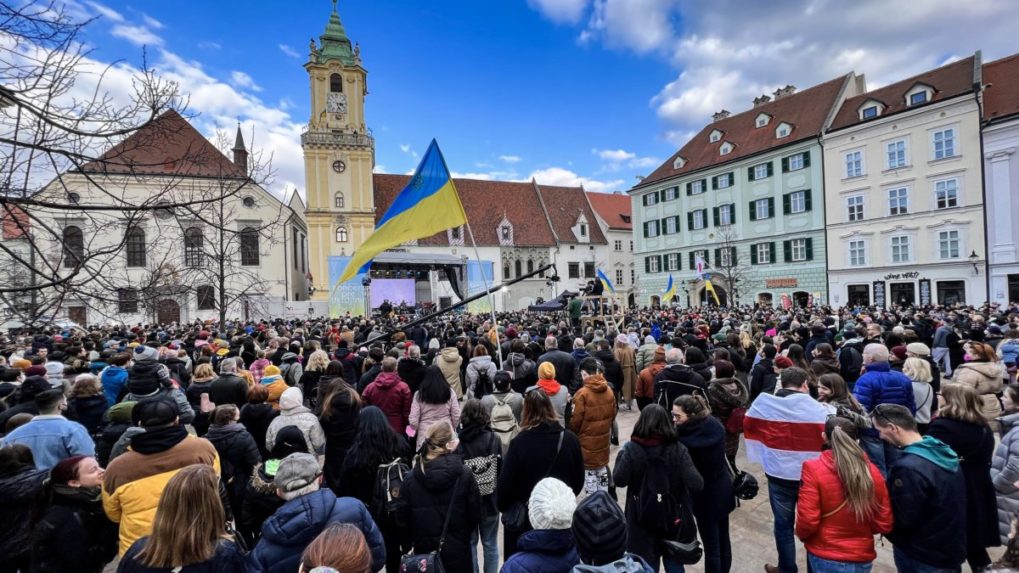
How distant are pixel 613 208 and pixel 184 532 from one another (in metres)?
58.0

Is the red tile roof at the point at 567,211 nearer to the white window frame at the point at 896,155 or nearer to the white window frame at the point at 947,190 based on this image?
the white window frame at the point at 896,155

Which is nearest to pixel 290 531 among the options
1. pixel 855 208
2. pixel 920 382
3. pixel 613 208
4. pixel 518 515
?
pixel 518 515

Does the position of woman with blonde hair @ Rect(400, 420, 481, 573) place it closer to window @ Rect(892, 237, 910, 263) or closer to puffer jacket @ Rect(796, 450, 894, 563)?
puffer jacket @ Rect(796, 450, 894, 563)

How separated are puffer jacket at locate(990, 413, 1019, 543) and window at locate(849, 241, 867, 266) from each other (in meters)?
32.4

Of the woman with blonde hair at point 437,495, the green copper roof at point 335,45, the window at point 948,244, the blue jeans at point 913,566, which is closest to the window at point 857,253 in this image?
the window at point 948,244

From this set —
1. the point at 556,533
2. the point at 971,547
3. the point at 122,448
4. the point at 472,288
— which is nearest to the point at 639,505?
the point at 556,533

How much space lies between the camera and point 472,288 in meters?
43.7

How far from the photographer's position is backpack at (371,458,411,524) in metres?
3.30

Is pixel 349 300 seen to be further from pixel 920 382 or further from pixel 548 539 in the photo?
pixel 548 539

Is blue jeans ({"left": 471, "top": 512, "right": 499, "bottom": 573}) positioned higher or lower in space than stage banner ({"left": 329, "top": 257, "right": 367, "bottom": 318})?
lower

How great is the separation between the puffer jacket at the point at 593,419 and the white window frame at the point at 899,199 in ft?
108

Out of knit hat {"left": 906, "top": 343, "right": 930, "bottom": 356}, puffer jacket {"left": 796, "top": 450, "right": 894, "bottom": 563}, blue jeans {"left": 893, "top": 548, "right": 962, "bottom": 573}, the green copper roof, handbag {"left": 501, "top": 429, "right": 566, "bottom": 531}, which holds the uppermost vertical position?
the green copper roof

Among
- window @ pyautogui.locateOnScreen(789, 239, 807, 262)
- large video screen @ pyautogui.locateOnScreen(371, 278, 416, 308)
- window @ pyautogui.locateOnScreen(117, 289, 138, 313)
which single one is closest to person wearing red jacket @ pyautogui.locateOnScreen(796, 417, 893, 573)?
window @ pyautogui.locateOnScreen(117, 289, 138, 313)

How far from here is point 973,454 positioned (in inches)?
138
